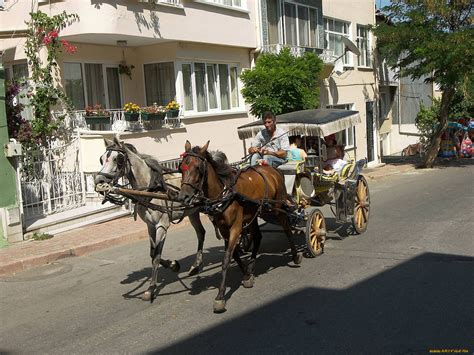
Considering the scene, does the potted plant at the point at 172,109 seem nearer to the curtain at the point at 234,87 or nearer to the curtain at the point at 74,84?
the curtain at the point at 74,84

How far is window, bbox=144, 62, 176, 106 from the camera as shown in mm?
15852

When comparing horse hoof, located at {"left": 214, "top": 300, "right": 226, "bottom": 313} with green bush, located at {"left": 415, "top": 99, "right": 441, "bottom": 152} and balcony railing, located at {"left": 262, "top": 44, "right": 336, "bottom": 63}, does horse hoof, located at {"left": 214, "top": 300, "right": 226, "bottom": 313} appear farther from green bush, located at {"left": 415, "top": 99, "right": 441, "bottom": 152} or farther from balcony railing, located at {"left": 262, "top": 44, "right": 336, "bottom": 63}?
green bush, located at {"left": 415, "top": 99, "right": 441, "bottom": 152}

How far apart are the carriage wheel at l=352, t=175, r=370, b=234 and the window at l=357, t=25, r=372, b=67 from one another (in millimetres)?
17068

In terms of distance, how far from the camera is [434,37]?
67.8 ft

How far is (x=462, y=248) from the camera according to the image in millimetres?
8266

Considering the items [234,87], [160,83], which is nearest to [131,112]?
[160,83]

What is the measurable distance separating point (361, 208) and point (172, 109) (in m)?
6.73

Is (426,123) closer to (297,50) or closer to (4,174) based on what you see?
(297,50)

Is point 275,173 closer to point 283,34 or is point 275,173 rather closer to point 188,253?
point 188,253

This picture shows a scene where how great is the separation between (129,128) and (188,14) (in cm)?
410

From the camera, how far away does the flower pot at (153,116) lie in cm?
1387

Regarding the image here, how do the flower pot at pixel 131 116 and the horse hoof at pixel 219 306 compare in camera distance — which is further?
the flower pot at pixel 131 116

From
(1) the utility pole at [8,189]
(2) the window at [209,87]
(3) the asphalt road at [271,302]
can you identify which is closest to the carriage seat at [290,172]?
(3) the asphalt road at [271,302]

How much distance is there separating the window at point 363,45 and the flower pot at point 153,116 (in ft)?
47.2
